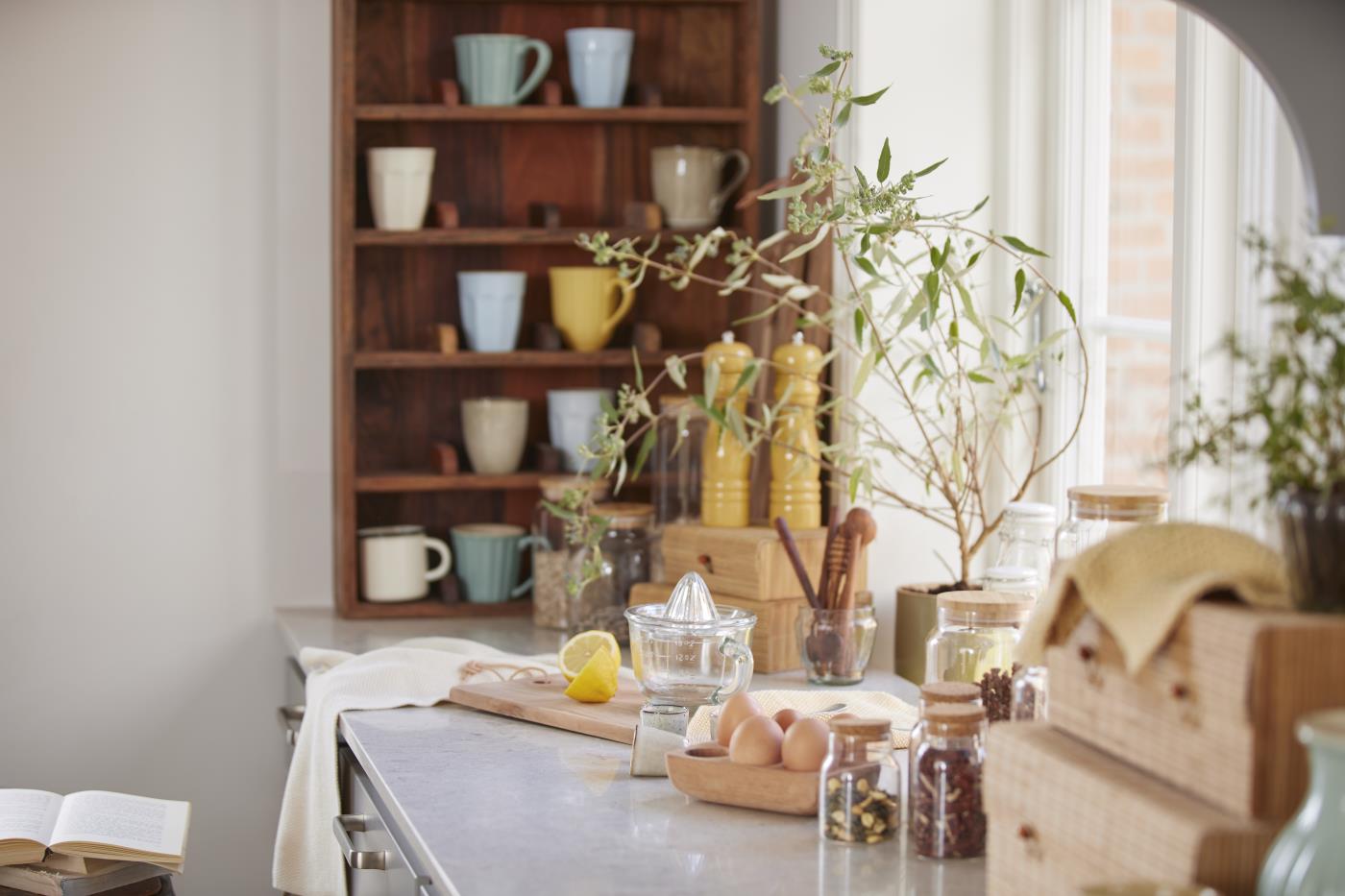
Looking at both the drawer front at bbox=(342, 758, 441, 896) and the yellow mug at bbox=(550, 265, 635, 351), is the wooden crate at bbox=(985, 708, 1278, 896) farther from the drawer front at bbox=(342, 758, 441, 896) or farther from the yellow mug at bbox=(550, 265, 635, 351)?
the yellow mug at bbox=(550, 265, 635, 351)

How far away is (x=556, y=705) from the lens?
208 cm

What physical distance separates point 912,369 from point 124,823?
1385mm

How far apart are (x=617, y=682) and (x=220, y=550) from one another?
3.89ft

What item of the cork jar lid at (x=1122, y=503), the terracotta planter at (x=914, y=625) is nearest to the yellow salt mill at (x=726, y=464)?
the terracotta planter at (x=914, y=625)

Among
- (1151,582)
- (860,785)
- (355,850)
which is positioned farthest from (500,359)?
(1151,582)

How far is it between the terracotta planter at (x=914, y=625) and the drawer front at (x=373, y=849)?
84 cm

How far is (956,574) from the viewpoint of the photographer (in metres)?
2.60

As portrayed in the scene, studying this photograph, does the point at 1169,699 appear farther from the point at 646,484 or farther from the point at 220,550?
the point at 220,550

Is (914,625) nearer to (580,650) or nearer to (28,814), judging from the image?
(580,650)

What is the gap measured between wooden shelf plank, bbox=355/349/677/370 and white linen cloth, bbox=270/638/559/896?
722 millimetres

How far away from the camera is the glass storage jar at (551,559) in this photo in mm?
2809

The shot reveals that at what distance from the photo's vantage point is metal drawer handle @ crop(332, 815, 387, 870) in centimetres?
182

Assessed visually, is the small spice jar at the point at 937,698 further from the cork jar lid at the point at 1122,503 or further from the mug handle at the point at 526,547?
the mug handle at the point at 526,547

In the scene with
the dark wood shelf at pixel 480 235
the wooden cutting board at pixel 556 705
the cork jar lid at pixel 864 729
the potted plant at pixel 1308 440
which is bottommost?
the wooden cutting board at pixel 556 705
